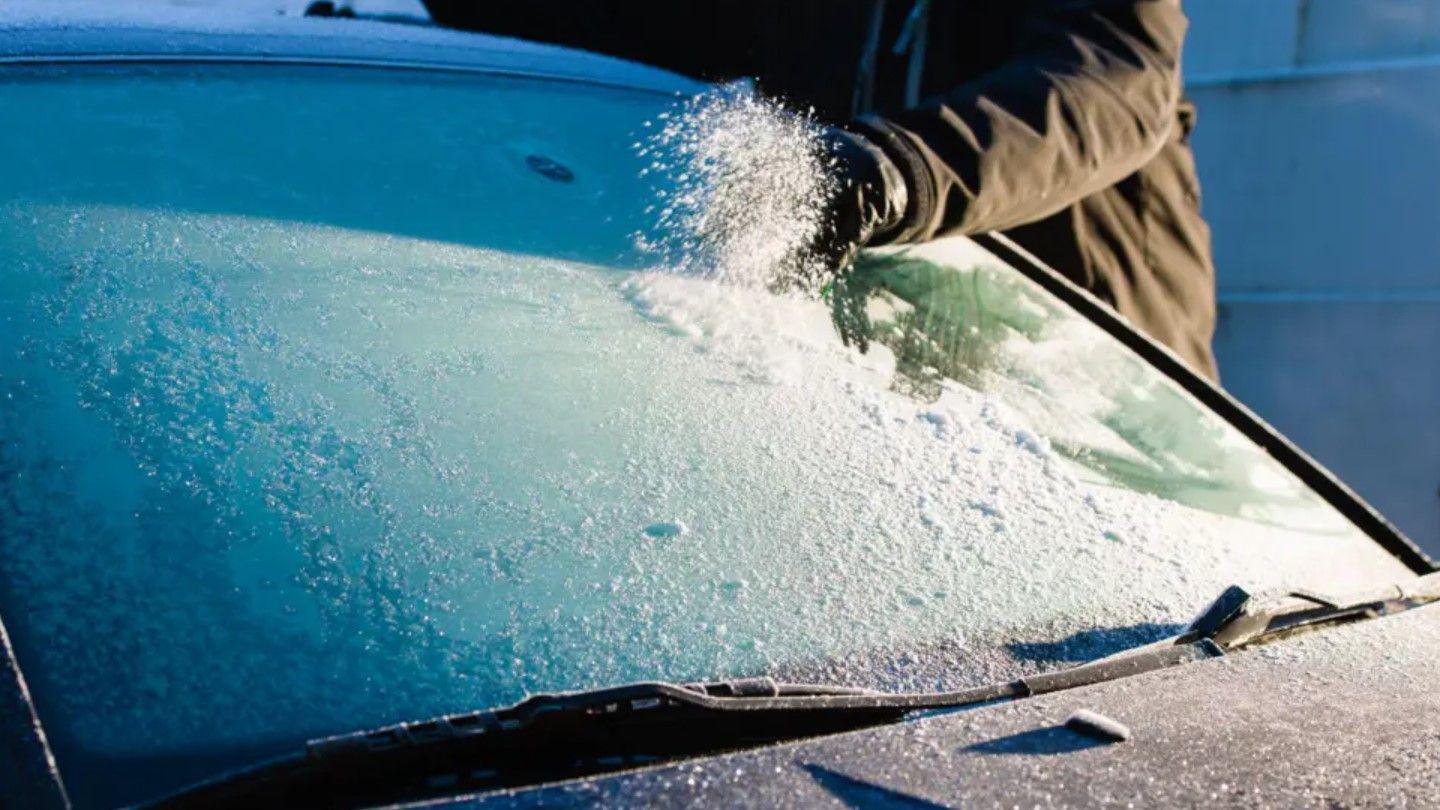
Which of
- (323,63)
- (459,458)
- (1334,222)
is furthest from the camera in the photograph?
(1334,222)

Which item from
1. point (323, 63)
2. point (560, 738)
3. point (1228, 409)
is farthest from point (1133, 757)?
point (323, 63)

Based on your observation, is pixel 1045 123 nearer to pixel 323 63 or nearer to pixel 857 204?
pixel 857 204

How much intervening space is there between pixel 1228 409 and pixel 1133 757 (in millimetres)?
1054

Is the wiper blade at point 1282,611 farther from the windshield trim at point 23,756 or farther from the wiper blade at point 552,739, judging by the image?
the windshield trim at point 23,756

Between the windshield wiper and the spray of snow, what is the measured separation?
663 millimetres

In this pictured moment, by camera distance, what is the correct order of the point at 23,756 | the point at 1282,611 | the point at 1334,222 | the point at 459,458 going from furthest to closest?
the point at 1334,222 → the point at 1282,611 → the point at 459,458 → the point at 23,756

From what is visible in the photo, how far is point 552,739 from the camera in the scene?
3.45ft

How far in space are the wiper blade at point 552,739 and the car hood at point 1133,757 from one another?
0.06 m

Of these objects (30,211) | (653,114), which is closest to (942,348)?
(653,114)

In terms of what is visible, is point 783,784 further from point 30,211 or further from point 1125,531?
point 30,211

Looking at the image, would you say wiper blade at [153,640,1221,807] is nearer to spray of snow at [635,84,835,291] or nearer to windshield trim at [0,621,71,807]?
windshield trim at [0,621,71,807]

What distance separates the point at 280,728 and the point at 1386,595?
3.56 feet

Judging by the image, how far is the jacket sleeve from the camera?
203 cm

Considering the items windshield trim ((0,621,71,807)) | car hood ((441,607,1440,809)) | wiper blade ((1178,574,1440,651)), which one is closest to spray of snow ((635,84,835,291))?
wiper blade ((1178,574,1440,651))
